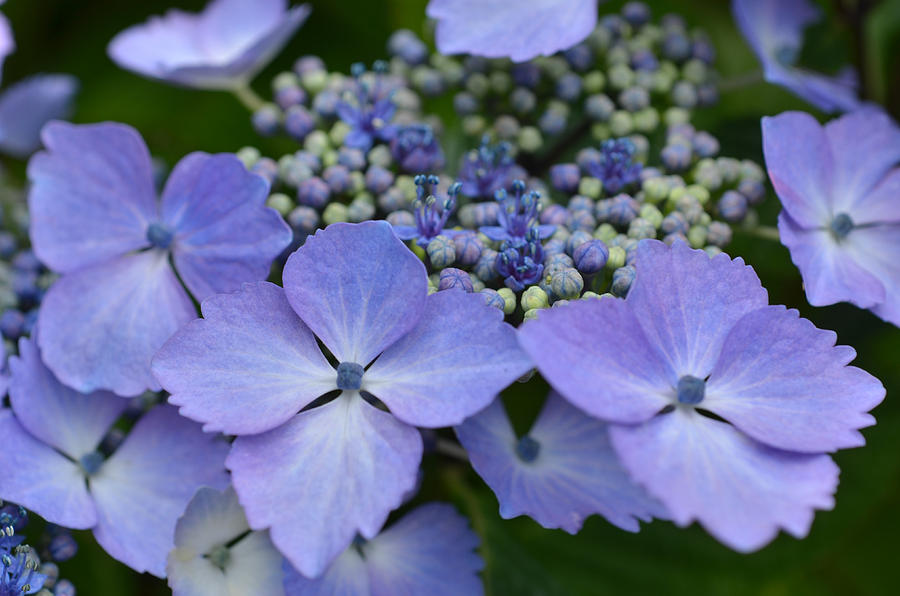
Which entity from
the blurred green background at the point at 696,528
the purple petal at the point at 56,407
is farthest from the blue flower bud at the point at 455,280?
the purple petal at the point at 56,407

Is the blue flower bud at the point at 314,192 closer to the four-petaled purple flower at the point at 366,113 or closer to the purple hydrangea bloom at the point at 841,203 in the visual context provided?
the four-petaled purple flower at the point at 366,113

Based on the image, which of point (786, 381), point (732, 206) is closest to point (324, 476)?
point (786, 381)

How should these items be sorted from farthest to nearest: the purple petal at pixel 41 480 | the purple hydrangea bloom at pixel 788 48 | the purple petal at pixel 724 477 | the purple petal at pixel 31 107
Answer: the purple petal at pixel 31 107, the purple hydrangea bloom at pixel 788 48, the purple petal at pixel 41 480, the purple petal at pixel 724 477

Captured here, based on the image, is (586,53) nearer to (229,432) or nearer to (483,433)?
(483,433)

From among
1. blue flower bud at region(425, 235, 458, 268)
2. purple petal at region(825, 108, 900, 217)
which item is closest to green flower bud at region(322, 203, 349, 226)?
blue flower bud at region(425, 235, 458, 268)

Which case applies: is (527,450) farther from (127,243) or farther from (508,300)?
(127,243)

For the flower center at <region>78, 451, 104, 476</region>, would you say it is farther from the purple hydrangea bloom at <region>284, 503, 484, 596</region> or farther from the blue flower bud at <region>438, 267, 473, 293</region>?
the blue flower bud at <region>438, 267, 473, 293</region>
